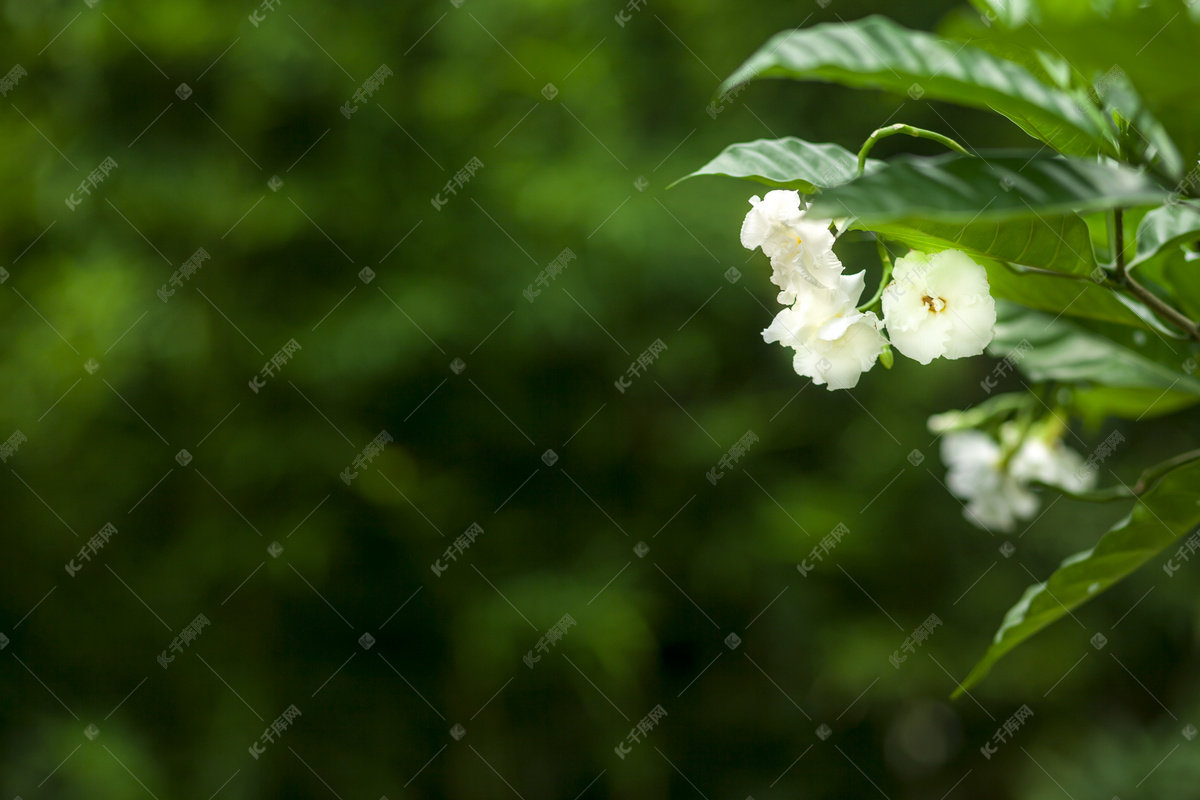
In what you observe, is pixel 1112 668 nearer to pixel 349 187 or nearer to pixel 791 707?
pixel 791 707

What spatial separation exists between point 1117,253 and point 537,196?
181 centimetres

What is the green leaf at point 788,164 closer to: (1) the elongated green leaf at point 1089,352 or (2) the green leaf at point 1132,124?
(2) the green leaf at point 1132,124

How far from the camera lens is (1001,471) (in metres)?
0.83

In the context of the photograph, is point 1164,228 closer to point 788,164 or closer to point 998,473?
point 788,164

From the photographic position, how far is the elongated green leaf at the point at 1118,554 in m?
0.47

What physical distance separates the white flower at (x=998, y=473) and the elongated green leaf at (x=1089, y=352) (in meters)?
0.19

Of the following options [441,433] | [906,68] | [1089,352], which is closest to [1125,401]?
[1089,352]

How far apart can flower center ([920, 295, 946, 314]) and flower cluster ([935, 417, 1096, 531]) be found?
0.49 m

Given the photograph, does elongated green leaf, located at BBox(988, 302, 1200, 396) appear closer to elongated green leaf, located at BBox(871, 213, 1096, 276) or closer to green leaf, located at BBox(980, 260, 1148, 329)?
green leaf, located at BBox(980, 260, 1148, 329)

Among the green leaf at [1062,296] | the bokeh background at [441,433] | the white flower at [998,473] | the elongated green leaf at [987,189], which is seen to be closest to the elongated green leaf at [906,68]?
the elongated green leaf at [987,189]

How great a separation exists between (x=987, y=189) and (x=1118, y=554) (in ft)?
1.06

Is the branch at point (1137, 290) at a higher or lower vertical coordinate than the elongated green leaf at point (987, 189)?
lower

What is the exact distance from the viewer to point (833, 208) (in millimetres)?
231

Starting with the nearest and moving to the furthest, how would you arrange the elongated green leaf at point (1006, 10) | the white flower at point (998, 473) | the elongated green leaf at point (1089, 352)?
the elongated green leaf at point (1006, 10)
the elongated green leaf at point (1089, 352)
the white flower at point (998, 473)
